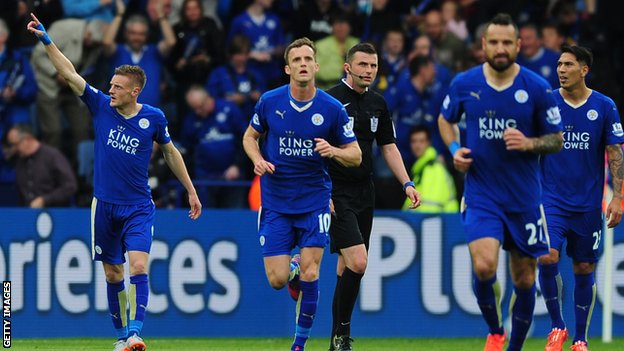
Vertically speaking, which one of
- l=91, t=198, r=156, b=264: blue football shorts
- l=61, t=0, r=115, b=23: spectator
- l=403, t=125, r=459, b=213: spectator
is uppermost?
l=61, t=0, r=115, b=23: spectator

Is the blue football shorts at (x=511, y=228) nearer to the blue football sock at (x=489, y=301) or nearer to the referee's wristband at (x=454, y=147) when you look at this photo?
the blue football sock at (x=489, y=301)

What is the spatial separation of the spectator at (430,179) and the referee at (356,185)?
4187 millimetres

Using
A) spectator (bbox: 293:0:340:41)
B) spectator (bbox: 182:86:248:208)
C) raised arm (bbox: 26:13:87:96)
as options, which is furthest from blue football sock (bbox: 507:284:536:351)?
spectator (bbox: 293:0:340:41)

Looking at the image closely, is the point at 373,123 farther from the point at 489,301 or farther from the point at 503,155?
the point at 489,301

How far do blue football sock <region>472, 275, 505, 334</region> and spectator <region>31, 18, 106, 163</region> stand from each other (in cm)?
834

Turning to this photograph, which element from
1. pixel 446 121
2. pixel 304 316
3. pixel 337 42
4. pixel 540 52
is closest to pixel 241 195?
pixel 337 42

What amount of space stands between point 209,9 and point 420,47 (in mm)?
3083

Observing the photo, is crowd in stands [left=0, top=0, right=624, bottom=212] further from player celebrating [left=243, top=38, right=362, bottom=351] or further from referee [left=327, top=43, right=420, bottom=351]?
player celebrating [left=243, top=38, right=362, bottom=351]

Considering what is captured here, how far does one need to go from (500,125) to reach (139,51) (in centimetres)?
849

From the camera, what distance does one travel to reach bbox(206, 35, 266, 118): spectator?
1808 cm

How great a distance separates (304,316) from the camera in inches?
463

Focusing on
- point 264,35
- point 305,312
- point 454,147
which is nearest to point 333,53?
point 264,35

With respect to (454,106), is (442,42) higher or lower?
higher

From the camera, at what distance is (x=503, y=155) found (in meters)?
10.4
